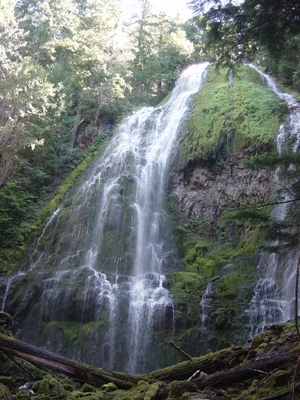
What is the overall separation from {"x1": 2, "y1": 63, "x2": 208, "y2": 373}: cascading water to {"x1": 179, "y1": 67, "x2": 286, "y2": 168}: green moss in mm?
1319

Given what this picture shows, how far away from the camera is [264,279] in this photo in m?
10.6

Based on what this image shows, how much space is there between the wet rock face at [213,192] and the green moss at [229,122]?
677mm

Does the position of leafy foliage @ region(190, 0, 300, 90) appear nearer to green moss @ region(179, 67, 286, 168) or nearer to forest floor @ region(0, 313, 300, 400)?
forest floor @ region(0, 313, 300, 400)

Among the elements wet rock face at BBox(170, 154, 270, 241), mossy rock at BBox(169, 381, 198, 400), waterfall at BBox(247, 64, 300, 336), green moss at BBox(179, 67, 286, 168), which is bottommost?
mossy rock at BBox(169, 381, 198, 400)

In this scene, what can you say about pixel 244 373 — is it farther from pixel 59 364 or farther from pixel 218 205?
pixel 218 205

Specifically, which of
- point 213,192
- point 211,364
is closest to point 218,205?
point 213,192

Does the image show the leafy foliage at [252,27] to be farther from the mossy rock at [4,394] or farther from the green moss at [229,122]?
the green moss at [229,122]

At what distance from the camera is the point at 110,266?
1262 cm

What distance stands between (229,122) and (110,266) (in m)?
8.42

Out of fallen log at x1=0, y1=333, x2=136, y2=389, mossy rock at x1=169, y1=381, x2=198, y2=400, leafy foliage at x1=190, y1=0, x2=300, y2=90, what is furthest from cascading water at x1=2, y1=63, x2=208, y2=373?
leafy foliage at x1=190, y1=0, x2=300, y2=90

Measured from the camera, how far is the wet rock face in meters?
14.0

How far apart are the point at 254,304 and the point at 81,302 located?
16.8 feet

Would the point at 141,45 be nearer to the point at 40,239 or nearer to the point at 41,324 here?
the point at 40,239

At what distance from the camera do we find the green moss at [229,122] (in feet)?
48.6
